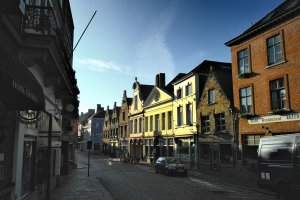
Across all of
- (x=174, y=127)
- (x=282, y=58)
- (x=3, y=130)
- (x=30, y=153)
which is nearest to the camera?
(x=3, y=130)

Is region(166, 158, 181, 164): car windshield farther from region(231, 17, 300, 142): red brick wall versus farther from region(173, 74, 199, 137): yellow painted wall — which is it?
region(231, 17, 300, 142): red brick wall

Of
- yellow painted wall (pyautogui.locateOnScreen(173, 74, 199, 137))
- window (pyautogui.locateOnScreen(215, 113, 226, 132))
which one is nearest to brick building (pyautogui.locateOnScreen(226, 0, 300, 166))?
window (pyautogui.locateOnScreen(215, 113, 226, 132))

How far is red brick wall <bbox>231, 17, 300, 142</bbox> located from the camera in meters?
18.7

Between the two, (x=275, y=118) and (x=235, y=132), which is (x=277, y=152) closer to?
(x=275, y=118)

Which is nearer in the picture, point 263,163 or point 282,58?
point 263,163

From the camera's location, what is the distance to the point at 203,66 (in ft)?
102

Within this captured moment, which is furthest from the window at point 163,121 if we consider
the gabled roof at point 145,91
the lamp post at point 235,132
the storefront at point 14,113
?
the storefront at point 14,113

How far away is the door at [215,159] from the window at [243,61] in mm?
7230

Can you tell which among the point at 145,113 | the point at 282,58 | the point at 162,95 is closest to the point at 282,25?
the point at 282,58

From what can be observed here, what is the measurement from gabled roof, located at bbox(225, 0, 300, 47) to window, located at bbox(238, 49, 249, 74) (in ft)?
3.24

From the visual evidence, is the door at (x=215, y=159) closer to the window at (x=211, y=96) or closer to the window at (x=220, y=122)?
the window at (x=220, y=122)

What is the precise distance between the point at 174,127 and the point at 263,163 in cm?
2146

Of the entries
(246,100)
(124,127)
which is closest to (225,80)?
(246,100)

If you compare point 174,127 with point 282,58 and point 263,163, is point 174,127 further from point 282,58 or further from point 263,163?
point 263,163
